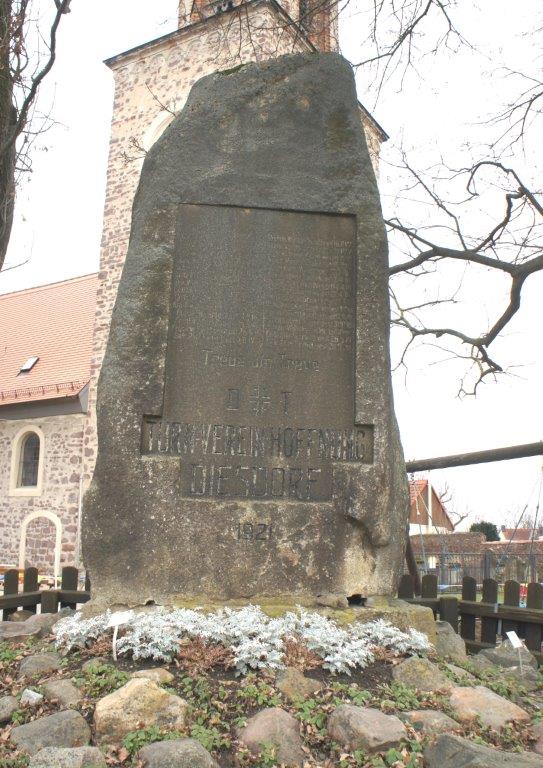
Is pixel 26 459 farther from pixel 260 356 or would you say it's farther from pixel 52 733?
pixel 52 733

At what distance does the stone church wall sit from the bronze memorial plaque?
14.2 meters

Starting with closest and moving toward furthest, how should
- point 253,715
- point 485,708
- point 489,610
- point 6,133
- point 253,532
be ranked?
point 253,715 → point 485,708 → point 253,532 → point 489,610 → point 6,133

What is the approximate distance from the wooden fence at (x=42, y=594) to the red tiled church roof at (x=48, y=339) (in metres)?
12.7

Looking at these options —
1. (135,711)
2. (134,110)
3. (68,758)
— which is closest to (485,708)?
(135,711)

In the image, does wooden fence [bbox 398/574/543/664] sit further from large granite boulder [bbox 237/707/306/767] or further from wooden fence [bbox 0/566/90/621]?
large granite boulder [bbox 237/707/306/767]

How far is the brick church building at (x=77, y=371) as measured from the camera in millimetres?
17953

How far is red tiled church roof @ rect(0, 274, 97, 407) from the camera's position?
63.3 feet

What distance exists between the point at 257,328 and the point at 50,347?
18142mm

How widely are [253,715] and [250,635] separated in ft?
1.99

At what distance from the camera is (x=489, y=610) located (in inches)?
224

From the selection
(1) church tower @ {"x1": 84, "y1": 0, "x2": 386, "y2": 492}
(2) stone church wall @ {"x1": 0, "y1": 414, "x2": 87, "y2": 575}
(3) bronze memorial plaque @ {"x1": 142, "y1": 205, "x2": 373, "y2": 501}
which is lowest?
(2) stone church wall @ {"x1": 0, "y1": 414, "x2": 87, "y2": 575}

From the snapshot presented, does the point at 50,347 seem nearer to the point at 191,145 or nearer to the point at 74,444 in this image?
the point at 74,444

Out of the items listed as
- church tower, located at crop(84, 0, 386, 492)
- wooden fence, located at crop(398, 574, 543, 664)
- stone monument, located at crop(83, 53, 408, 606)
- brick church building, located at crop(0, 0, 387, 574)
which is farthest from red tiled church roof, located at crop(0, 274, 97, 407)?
stone monument, located at crop(83, 53, 408, 606)

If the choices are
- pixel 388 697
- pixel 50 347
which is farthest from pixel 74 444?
pixel 388 697
